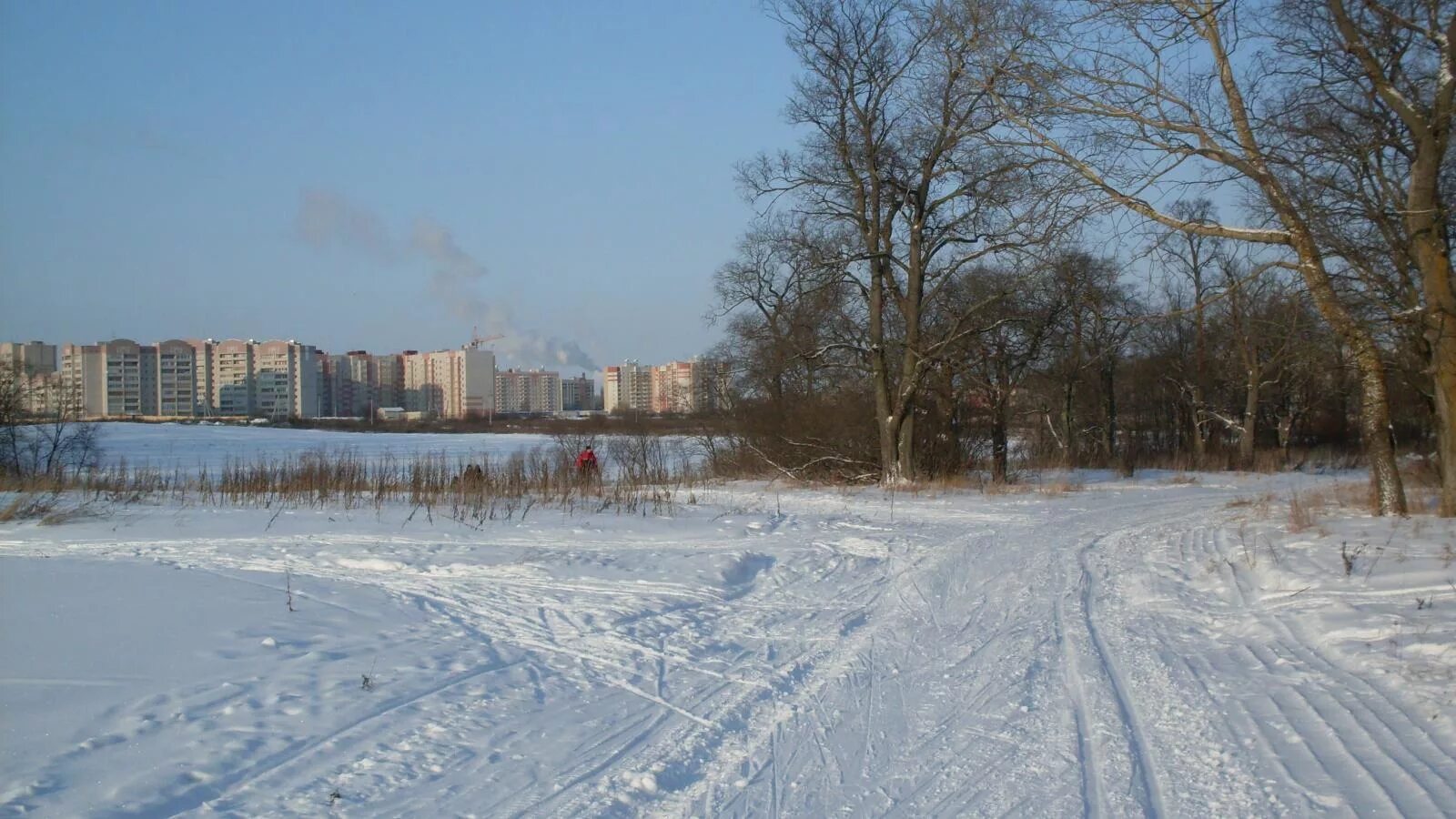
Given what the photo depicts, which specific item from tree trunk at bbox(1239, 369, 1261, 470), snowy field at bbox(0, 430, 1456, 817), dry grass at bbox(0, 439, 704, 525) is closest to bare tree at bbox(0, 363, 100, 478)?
dry grass at bbox(0, 439, 704, 525)

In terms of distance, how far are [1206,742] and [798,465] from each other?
23886 mm

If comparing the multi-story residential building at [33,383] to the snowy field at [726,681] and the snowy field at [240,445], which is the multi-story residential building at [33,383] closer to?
the snowy field at [240,445]

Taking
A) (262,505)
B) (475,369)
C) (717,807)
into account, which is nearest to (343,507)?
(262,505)

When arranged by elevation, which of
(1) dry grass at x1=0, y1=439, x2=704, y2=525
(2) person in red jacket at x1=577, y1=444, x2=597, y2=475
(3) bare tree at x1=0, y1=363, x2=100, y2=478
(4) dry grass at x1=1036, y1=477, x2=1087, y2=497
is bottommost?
(4) dry grass at x1=1036, y1=477, x2=1087, y2=497

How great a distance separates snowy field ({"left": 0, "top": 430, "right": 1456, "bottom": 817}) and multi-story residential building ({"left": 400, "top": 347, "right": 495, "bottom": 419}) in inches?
6569

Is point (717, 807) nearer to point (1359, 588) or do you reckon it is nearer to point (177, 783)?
point (177, 783)

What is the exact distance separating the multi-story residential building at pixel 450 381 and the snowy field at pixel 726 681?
547 ft

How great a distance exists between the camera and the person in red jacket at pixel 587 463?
21202 millimetres

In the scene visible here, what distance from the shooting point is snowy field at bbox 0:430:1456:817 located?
14.2ft

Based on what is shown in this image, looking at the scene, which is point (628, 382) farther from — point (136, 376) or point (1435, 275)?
point (1435, 275)

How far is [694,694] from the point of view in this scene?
6.06 meters

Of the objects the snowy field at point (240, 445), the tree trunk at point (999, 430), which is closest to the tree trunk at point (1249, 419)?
the tree trunk at point (999, 430)

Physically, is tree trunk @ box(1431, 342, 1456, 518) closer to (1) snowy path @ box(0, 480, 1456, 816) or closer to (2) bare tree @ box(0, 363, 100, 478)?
(1) snowy path @ box(0, 480, 1456, 816)

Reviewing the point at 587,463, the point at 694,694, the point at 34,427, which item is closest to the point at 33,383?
the point at 34,427
